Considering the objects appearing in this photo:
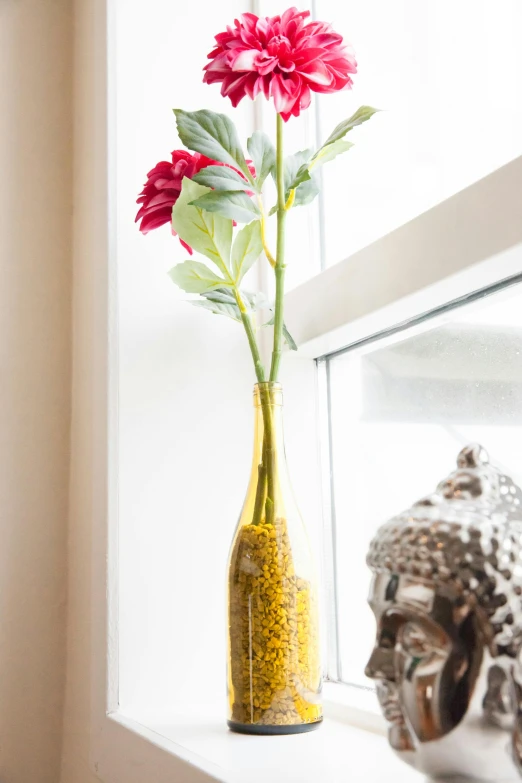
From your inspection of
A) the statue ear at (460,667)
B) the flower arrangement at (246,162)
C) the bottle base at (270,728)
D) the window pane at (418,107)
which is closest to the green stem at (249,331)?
the flower arrangement at (246,162)

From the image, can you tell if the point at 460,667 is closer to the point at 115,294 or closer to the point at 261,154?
the point at 261,154

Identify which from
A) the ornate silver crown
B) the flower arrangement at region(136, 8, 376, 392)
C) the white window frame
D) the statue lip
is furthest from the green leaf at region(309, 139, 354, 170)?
the statue lip

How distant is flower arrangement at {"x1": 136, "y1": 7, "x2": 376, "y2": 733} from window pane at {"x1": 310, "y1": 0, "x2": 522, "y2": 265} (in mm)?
118

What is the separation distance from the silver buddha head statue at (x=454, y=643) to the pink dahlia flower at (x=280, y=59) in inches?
17.7

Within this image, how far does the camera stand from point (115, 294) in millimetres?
1001

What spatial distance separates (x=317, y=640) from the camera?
0.77m

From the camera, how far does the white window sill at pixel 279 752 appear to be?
2.06 feet

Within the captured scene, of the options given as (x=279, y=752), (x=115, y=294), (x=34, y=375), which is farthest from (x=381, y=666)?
(x=34, y=375)

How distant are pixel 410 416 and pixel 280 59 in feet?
1.28

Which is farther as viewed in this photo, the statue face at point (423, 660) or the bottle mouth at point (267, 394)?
the bottle mouth at point (267, 394)

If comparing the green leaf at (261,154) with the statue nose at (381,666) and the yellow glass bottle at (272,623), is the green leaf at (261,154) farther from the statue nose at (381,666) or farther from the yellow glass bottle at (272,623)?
the statue nose at (381,666)

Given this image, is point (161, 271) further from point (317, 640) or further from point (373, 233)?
point (317, 640)

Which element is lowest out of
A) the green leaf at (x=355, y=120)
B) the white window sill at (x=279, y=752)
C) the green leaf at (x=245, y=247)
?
the white window sill at (x=279, y=752)

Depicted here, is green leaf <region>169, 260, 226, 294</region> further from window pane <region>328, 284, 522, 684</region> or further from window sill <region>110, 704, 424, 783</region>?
window sill <region>110, 704, 424, 783</region>
